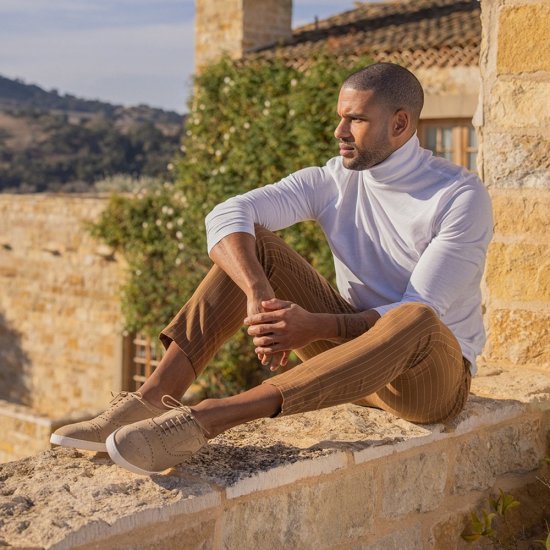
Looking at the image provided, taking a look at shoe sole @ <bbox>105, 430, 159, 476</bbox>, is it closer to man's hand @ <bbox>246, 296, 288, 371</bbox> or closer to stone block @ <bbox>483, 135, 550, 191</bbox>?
man's hand @ <bbox>246, 296, 288, 371</bbox>

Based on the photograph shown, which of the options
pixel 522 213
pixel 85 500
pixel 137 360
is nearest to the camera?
pixel 85 500

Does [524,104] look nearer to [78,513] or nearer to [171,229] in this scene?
[78,513]

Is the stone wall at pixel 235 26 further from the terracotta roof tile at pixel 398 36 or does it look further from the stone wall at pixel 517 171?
the stone wall at pixel 517 171

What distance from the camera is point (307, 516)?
97.0 inches

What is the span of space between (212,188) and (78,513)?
9.22 m

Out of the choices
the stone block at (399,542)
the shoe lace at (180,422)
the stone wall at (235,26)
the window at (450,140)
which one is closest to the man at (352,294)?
the shoe lace at (180,422)

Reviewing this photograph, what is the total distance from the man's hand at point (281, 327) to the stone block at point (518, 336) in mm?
1287

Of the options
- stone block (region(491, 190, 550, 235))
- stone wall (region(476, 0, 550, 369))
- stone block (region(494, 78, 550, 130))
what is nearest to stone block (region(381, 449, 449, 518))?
stone wall (region(476, 0, 550, 369))

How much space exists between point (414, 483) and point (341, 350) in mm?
506

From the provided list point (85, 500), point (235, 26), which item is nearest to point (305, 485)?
point (85, 500)

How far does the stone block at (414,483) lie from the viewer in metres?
2.68

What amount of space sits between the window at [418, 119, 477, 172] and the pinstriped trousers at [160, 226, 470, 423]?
801cm

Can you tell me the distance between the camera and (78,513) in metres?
2.08

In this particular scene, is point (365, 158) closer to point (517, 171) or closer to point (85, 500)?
point (517, 171)
